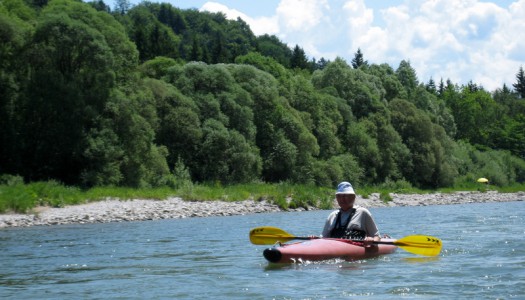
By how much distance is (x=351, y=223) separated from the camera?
49.1ft

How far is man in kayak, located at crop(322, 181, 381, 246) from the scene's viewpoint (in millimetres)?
14898

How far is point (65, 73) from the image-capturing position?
132 feet

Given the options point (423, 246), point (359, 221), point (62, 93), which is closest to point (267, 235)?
point (359, 221)

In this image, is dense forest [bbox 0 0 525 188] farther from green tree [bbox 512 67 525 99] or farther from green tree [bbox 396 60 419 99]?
green tree [bbox 512 67 525 99]

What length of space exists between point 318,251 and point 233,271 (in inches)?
65.5

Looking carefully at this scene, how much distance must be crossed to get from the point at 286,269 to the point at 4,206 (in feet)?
68.0

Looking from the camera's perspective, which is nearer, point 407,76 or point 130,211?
point 130,211

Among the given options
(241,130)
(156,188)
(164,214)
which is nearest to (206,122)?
(241,130)

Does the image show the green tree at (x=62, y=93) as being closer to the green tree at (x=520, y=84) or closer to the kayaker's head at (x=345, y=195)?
the kayaker's head at (x=345, y=195)

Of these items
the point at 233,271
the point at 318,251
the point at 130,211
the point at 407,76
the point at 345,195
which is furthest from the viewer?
the point at 407,76

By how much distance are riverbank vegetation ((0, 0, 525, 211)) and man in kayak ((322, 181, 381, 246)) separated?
19.7m

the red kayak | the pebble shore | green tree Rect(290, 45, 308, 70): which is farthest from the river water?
green tree Rect(290, 45, 308, 70)

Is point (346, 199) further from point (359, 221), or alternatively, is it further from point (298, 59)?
point (298, 59)

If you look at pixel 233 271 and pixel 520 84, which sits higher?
pixel 520 84
